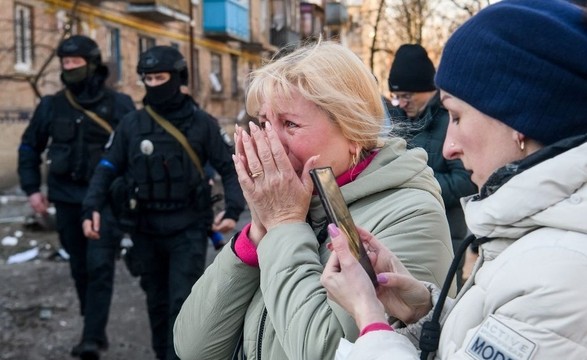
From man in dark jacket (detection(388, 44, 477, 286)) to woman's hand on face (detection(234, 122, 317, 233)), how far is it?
187 cm

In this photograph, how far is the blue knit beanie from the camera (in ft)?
4.30

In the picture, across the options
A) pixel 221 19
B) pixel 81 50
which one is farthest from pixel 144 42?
pixel 81 50

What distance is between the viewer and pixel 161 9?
65.9 ft

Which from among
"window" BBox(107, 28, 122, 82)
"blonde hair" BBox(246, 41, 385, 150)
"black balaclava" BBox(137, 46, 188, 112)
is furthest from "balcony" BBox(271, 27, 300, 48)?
"blonde hair" BBox(246, 41, 385, 150)

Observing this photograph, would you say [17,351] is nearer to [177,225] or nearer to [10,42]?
[177,225]

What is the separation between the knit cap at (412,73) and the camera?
470cm

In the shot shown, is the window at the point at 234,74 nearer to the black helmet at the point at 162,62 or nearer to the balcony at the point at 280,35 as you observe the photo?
the balcony at the point at 280,35

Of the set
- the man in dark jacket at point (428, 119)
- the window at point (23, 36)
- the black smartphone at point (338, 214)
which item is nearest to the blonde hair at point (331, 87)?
the black smartphone at point (338, 214)

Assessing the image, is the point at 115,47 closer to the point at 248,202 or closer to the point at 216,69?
the point at 216,69

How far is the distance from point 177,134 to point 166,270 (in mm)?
883

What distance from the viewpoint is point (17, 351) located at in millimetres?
5246

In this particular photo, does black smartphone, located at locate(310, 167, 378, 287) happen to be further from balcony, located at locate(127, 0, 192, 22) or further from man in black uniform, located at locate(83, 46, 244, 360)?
balcony, located at locate(127, 0, 192, 22)

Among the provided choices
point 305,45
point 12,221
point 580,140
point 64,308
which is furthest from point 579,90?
point 12,221

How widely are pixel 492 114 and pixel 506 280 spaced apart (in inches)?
13.1
